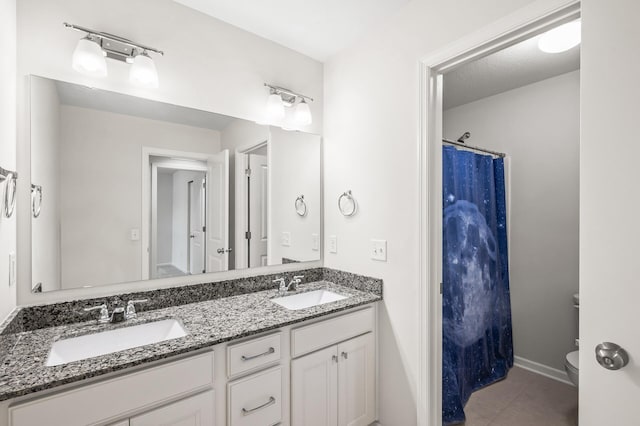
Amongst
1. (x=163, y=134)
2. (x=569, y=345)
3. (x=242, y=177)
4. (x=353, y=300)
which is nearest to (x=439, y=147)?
(x=353, y=300)

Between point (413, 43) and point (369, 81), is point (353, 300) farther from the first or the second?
point (413, 43)

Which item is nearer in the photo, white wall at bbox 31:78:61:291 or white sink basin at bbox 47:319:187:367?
white sink basin at bbox 47:319:187:367

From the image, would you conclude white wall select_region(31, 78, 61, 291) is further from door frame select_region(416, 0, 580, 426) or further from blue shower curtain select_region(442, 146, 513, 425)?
blue shower curtain select_region(442, 146, 513, 425)

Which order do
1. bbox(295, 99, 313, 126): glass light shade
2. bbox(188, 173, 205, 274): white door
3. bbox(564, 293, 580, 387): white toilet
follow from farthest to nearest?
bbox(295, 99, 313, 126): glass light shade, bbox(564, 293, 580, 387): white toilet, bbox(188, 173, 205, 274): white door

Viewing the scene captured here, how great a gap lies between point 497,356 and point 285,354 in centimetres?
202

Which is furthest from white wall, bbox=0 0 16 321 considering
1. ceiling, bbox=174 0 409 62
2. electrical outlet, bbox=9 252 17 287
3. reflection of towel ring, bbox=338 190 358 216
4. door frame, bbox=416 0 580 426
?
door frame, bbox=416 0 580 426

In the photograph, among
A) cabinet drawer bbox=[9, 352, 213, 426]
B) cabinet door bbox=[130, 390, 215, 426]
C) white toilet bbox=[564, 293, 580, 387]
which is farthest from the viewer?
white toilet bbox=[564, 293, 580, 387]

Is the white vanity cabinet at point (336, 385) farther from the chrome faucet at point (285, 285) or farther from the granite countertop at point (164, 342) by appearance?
the chrome faucet at point (285, 285)

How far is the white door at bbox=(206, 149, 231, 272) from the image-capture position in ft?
6.00

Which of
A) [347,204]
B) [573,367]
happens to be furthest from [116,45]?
[573,367]

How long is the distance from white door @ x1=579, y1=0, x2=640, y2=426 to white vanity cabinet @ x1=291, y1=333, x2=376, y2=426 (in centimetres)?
98

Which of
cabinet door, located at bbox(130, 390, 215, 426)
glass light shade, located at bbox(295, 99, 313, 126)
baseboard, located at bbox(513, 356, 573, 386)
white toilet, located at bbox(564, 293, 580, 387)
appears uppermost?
glass light shade, located at bbox(295, 99, 313, 126)

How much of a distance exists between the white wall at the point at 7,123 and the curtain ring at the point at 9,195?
0.03 meters

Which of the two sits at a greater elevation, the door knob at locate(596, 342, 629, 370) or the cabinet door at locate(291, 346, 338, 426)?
the door knob at locate(596, 342, 629, 370)
